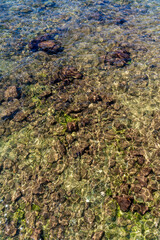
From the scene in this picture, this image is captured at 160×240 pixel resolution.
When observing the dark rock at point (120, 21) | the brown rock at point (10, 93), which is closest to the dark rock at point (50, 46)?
the brown rock at point (10, 93)

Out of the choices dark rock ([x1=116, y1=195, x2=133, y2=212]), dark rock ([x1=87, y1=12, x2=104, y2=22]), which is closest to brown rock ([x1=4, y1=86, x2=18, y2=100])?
dark rock ([x1=116, y1=195, x2=133, y2=212])

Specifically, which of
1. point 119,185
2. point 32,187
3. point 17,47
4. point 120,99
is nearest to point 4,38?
point 17,47

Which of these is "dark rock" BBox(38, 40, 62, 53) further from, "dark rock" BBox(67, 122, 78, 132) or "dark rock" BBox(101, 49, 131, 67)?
"dark rock" BBox(67, 122, 78, 132)

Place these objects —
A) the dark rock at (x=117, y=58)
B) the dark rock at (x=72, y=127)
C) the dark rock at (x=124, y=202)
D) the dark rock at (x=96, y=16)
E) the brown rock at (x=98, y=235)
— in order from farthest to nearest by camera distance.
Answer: the dark rock at (x=96, y=16), the dark rock at (x=117, y=58), the dark rock at (x=72, y=127), the dark rock at (x=124, y=202), the brown rock at (x=98, y=235)

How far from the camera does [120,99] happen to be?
29.6 ft

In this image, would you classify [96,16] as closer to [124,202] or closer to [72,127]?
[72,127]

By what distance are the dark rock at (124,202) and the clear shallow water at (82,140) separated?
0.11 ft

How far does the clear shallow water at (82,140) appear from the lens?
575 centimetres

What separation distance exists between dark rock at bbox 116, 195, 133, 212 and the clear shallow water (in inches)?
1.3

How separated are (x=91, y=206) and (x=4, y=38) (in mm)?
14010

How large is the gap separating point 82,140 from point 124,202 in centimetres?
294

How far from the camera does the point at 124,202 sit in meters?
5.79

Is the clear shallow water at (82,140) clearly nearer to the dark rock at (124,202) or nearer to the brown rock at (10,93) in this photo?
the dark rock at (124,202)

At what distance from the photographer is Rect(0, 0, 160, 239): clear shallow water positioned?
227 inches
